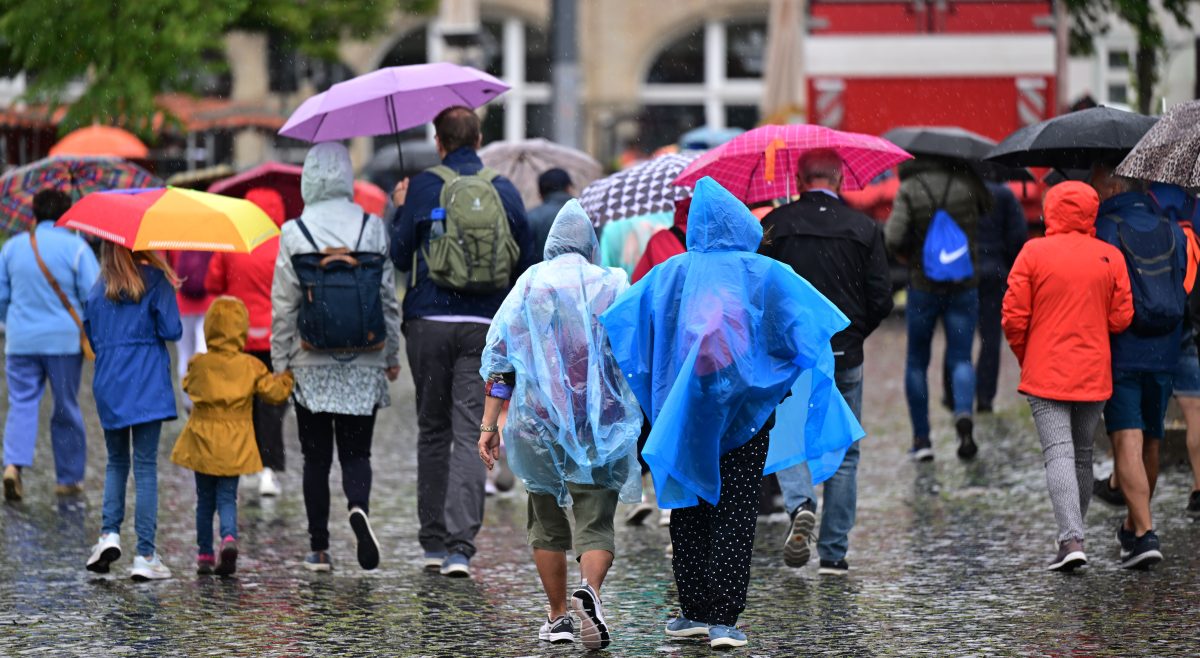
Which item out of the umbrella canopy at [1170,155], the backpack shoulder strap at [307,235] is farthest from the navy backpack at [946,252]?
the backpack shoulder strap at [307,235]

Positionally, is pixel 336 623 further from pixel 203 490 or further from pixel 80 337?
pixel 80 337

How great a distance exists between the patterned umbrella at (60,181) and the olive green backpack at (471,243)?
326 centimetres

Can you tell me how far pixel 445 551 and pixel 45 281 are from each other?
315cm

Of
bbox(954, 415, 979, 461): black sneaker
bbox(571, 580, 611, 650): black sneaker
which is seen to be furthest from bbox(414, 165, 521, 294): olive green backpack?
bbox(954, 415, 979, 461): black sneaker

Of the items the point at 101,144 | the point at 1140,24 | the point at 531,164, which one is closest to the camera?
the point at 531,164

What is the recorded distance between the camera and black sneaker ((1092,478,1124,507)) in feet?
32.1

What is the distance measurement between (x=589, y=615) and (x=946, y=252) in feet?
18.2

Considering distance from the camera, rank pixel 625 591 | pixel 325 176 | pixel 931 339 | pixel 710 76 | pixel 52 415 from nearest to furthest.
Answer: pixel 625 591 < pixel 325 176 < pixel 52 415 < pixel 931 339 < pixel 710 76

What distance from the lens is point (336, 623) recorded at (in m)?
7.46

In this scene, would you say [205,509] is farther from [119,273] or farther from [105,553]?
[119,273]

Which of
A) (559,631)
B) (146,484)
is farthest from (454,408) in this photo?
(559,631)

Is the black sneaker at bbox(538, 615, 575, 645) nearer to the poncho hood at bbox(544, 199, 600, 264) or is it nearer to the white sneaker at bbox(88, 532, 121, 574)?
the poncho hood at bbox(544, 199, 600, 264)

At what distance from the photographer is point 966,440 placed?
38.7 feet

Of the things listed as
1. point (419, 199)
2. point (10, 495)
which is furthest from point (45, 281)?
point (419, 199)
